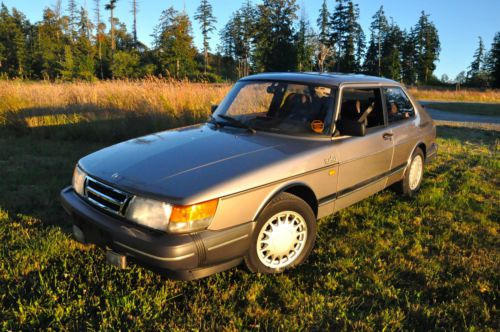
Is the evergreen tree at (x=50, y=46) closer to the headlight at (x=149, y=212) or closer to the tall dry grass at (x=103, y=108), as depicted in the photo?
the tall dry grass at (x=103, y=108)

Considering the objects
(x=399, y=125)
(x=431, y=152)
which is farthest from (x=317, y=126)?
(x=431, y=152)

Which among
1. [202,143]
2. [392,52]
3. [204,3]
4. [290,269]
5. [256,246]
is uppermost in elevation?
[204,3]

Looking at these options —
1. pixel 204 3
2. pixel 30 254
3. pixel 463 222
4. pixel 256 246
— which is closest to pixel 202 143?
Result: pixel 256 246

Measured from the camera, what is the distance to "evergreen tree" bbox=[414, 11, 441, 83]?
70438mm

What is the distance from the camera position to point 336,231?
3.85 meters

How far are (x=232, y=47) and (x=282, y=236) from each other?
234ft

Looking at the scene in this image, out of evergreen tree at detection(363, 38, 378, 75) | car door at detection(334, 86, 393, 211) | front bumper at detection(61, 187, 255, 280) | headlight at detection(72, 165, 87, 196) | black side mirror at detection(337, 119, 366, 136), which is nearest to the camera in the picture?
front bumper at detection(61, 187, 255, 280)

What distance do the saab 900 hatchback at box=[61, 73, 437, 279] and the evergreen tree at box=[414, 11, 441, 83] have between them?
7552 centimetres

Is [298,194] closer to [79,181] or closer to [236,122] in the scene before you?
[236,122]

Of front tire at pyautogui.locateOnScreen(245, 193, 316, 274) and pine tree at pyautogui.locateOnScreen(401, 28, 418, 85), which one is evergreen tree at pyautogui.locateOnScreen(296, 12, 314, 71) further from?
front tire at pyautogui.locateOnScreen(245, 193, 316, 274)

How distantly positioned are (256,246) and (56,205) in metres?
2.69

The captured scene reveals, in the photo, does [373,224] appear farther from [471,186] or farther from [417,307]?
[471,186]

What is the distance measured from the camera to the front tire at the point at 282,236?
9.08ft

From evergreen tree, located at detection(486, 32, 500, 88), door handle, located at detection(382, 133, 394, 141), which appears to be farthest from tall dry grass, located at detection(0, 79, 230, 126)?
evergreen tree, located at detection(486, 32, 500, 88)
